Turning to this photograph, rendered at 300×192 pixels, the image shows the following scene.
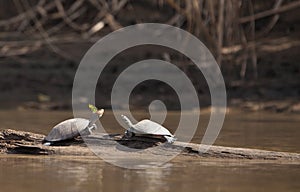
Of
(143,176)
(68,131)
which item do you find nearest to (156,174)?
(143,176)

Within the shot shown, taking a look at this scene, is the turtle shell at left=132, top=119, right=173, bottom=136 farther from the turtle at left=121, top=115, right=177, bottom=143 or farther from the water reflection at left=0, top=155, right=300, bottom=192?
the water reflection at left=0, top=155, right=300, bottom=192

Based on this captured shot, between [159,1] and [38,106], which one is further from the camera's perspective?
[159,1]

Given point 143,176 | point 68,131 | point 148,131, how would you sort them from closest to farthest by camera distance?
point 143,176, point 148,131, point 68,131

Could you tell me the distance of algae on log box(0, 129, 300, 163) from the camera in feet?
15.8

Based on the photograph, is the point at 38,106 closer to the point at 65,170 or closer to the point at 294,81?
the point at 294,81

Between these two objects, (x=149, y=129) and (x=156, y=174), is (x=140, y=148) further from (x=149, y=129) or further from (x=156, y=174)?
(x=156, y=174)

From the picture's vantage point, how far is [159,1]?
10.1 meters

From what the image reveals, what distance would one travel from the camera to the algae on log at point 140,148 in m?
4.80

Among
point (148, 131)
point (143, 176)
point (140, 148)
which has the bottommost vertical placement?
point (143, 176)

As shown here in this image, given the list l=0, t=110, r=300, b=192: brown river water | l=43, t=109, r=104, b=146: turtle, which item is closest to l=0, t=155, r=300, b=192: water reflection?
l=0, t=110, r=300, b=192: brown river water

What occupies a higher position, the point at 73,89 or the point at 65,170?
the point at 73,89

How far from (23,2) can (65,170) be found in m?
6.51

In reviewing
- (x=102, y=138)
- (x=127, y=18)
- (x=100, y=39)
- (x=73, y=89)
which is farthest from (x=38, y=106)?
(x=102, y=138)

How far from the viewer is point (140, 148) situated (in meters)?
4.85
